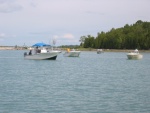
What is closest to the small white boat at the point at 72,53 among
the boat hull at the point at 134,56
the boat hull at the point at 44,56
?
the boat hull at the point at 134,56

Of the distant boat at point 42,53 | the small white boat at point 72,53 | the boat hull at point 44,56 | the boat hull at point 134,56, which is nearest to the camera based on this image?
the distant boat at point 42,53

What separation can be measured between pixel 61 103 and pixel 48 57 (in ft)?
199

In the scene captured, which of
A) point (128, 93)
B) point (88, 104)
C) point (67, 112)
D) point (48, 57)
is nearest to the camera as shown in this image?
→ point (67, 112)

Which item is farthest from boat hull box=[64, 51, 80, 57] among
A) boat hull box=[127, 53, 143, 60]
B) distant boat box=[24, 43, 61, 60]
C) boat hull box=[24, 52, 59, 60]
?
boat hull box=[24, 52, 59, 60]

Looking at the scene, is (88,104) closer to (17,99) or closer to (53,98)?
(53,98)

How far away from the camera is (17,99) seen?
29.5 m

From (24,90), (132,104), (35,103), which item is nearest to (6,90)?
(24,90)

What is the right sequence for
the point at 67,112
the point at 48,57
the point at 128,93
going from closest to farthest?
the point at 67,112 → the point at 128,93 → the point at 48,57

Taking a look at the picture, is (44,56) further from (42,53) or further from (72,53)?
(72,53)

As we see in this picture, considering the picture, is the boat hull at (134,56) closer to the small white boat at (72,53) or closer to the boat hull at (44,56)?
the small white boat at (72,53)

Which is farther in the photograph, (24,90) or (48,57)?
(48,57)

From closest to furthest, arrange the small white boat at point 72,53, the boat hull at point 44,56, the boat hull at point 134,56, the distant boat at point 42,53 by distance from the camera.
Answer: the distant boat at point 42,53 < the boat hull at point 44,56 < the boat hull at point 134,56 < the small white boat at point 72,53

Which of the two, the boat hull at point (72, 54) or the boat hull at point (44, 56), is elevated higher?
the boat hull at point (44, 56)

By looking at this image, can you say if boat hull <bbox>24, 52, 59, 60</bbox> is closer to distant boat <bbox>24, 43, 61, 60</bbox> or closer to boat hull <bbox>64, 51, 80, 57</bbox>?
distant boat <bbox>24, 43, 61, 60</bbox>
